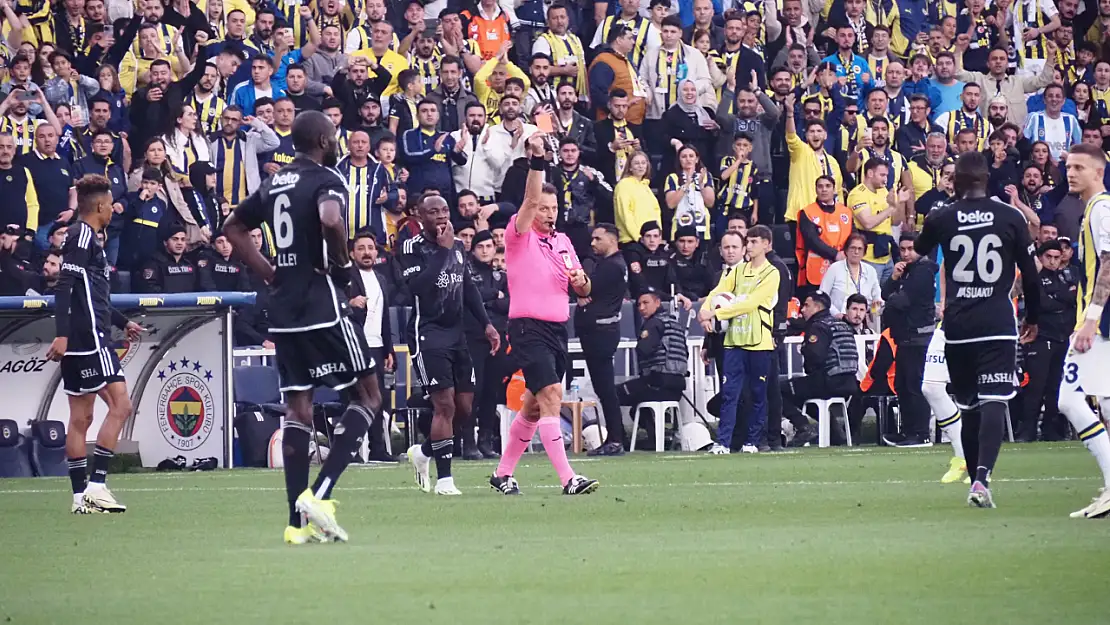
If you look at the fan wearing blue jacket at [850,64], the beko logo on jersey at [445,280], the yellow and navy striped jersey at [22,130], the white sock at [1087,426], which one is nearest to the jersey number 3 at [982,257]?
the white sock at [1087,426]

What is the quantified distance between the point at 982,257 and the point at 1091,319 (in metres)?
0.84

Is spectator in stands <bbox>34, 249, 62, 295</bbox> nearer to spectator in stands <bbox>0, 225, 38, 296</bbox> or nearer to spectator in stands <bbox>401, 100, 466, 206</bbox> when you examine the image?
spectator in stands <bbox>0, 225, 38, 296</bbox>

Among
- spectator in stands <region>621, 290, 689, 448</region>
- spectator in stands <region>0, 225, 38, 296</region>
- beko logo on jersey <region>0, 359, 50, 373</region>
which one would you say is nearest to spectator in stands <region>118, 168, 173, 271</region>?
spectator in stands <region>0, 225, 38, 296</region>

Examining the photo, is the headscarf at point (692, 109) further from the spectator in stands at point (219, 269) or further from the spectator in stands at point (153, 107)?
the spectator in stands at point (153, 107)

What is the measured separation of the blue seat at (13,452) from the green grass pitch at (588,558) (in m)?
4.37

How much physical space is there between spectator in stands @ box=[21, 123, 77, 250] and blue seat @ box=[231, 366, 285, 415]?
263 centimetres

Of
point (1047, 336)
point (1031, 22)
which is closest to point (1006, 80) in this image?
point (1031, 22)

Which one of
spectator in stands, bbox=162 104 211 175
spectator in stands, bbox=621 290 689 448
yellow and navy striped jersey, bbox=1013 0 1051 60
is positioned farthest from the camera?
yellow and navy striped jersey, bbox=1013 0 1051 60

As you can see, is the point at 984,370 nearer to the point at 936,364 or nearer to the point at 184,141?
the point at 936,364

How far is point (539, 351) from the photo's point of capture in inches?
507

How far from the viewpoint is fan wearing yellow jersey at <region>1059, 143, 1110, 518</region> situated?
10312mm

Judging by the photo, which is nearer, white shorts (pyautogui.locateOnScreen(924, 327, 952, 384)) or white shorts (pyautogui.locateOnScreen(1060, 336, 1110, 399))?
white shorts (pyautogui.locateOnScreen(1060, 336, 1110, 399))

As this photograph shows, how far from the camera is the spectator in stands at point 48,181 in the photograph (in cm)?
1981

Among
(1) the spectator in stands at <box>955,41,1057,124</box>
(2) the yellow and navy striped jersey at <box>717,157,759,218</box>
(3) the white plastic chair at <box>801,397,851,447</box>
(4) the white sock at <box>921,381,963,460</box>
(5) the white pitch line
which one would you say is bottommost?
(5) the white pitch line
